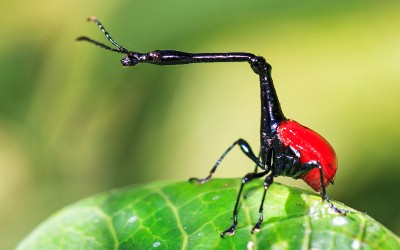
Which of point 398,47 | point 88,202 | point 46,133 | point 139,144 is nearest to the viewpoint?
point 88,202

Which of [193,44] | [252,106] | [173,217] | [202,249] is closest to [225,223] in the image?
[202,249]

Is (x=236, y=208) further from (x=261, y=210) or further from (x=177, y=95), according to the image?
(x=177, y=95)

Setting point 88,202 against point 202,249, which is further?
point 88,202

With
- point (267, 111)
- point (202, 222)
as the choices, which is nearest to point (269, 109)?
point (267, 111)

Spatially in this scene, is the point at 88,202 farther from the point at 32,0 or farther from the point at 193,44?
the point at 32,0

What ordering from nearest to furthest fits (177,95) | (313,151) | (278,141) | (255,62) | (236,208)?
(236,208)
(313,151)
(278,141)
(255,62)
(177,95)

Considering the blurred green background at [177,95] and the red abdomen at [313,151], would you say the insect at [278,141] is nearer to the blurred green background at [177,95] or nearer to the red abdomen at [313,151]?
the red abdomen at [313,151]
